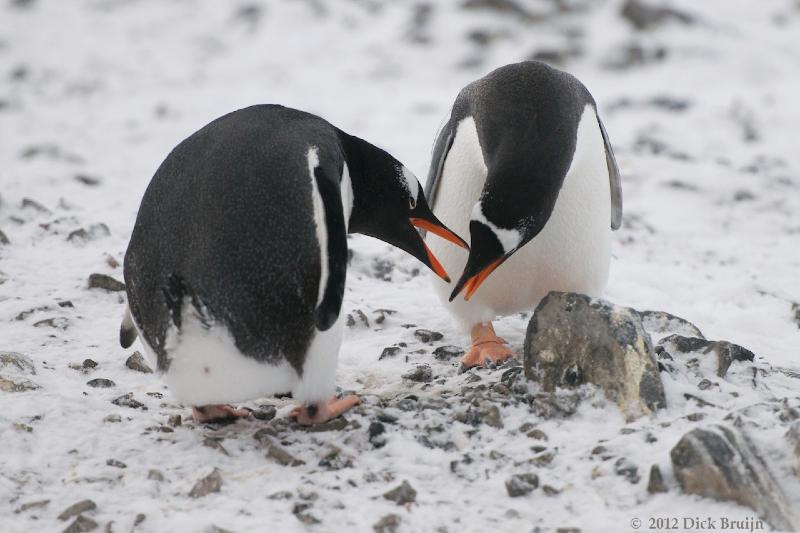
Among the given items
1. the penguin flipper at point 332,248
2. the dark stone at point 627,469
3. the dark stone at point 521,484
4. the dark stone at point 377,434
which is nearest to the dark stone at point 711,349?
the dark stone at point 627,469

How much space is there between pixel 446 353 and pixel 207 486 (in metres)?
1.45

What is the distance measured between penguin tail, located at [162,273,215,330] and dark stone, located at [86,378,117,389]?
69 centimetres

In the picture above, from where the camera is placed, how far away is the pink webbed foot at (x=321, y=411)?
316 cm

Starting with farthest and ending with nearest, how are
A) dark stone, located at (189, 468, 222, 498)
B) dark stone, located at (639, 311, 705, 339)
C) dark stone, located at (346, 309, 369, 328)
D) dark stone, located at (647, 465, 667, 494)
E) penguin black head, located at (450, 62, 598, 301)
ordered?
dark stone, located at (346, 309, 369, 328), dark stone, located at (639, 311, 705, 339), penguin black head, located at (450, 62, 598, 301), dark stone, located at (189, 468, 222, 498), dark stone, located at (647, 465, 667, 494)

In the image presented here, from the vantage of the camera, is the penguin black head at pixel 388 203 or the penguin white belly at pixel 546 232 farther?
the penguin white belly at pixel 546 232

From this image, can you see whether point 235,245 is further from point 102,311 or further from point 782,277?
point 782,277

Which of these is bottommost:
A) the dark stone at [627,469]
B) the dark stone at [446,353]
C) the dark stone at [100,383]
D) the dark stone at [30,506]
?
the dark stone at [30,506]

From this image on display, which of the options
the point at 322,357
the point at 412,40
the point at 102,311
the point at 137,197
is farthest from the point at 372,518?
the point at 412,40

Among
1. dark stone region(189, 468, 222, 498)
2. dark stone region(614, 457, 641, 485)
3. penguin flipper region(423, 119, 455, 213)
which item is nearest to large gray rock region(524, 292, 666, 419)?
dark stone region(614, 457, 641, 485)

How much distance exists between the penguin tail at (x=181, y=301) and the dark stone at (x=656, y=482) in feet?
4.32

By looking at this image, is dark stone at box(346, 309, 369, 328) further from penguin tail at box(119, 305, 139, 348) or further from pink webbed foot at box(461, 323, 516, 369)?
penguin tail at box(119, 305, 139, 348)

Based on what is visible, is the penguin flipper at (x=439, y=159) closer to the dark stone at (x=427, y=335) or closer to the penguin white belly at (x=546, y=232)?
the penguin white belly at (x=546, y=232)

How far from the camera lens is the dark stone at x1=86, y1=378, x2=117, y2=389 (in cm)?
344

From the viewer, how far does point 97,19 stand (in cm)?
1052
